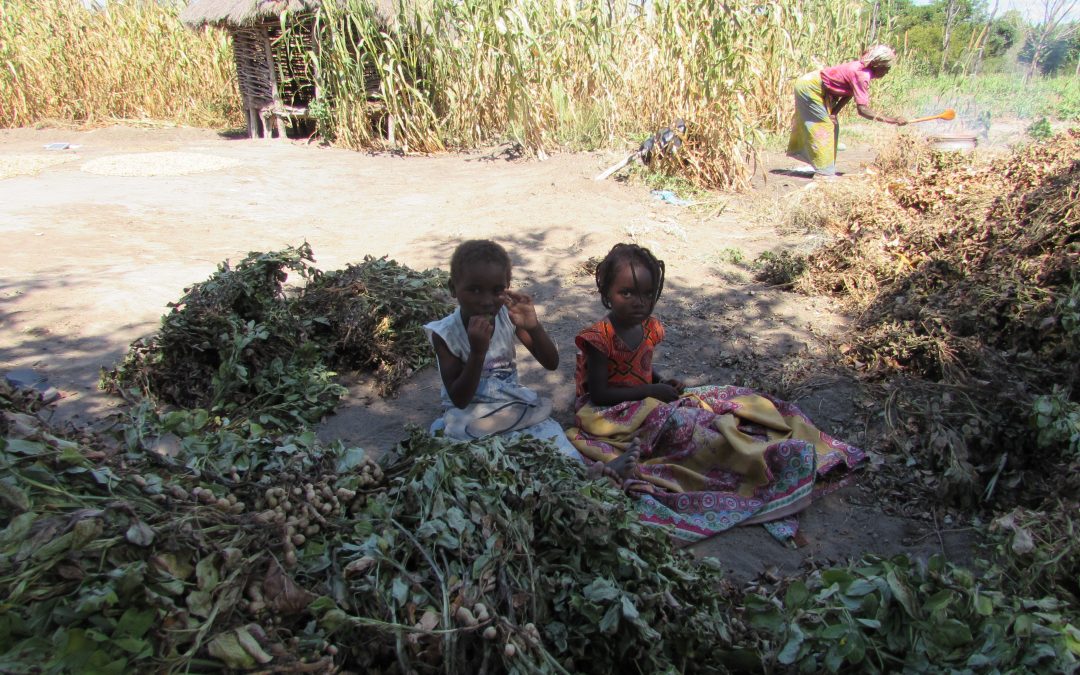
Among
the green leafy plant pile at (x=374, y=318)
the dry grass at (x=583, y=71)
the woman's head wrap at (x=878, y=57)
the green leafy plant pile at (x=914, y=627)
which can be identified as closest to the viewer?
the green leafy plant pile at (x=914, y=627)

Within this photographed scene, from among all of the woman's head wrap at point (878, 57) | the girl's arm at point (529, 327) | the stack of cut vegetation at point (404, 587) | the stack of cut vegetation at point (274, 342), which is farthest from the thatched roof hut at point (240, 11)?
the stack of cut vegetation at point (404, 587)

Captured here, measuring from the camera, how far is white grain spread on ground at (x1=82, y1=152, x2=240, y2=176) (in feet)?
31.7

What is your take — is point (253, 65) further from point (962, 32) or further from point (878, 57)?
point (962, 32)

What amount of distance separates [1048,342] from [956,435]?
786 mm

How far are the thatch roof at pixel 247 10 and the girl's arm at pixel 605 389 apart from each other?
9.56m

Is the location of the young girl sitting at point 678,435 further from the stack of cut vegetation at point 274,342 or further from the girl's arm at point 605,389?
the stack of cut vegetation at point 274,342

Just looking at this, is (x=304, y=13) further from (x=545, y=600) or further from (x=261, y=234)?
(x=545, y=600)

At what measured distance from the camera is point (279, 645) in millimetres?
1493

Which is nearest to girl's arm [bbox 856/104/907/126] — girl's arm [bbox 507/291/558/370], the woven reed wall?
girl's arm [bbox 507/291/558/370]

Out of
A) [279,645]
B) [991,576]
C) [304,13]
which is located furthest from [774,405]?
[304,13]

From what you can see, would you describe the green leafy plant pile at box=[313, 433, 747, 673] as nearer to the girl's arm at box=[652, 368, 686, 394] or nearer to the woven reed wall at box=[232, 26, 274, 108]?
the girl's arm at box=[652, 368, 686, 394]

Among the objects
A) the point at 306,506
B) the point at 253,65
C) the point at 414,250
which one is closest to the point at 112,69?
the point at 253,65

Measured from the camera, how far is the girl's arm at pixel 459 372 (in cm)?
278

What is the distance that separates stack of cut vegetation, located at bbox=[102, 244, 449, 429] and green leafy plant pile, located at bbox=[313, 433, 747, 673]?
1.68 m
